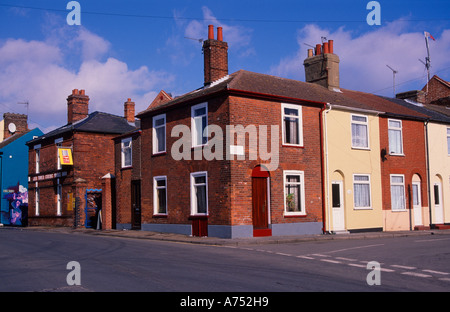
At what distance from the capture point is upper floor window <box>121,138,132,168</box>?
27.3 m

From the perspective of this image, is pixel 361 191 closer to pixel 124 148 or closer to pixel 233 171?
pixel 233 171

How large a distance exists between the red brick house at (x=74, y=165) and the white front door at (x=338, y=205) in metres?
14.9

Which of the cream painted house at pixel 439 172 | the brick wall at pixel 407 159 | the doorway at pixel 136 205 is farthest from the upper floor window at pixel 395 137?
the doorway at pixel 136 205

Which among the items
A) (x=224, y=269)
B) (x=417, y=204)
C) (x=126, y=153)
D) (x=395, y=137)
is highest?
(x=395, y=137)

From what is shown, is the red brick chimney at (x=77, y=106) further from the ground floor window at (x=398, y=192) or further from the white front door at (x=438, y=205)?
the white front door at (x=438, y=205)

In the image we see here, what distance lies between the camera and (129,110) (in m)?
37.2

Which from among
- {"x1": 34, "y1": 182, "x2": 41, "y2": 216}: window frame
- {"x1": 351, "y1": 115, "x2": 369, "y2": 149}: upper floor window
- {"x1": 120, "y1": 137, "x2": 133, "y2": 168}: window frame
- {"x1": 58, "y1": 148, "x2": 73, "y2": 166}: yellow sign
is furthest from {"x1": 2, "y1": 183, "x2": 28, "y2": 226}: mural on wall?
{"x1": 351, "y1": 115, "x2": 369, "y2": 149}: upper floor window

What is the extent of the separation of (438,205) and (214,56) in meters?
16.7

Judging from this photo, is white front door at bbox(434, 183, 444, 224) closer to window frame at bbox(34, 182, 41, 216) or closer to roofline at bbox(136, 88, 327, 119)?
roofline at bbox(136, 88, 327, 119)

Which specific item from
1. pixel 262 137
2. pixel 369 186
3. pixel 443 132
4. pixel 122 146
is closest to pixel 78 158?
pixel 122 146

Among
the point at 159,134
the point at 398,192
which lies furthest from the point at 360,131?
the point at 159,134

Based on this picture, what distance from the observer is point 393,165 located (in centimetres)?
2638

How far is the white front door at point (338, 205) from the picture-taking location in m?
23.4
